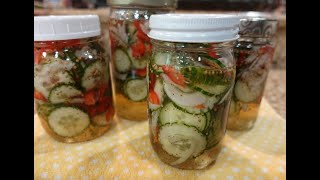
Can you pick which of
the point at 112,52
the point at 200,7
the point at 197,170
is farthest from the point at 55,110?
the point at 200,7

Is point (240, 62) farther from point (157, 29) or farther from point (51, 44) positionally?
point (51, 44)

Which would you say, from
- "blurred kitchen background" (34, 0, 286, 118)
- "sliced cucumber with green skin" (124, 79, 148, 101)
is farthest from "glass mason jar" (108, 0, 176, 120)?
"blurred kitchen background" (34, 0, 286, 118)

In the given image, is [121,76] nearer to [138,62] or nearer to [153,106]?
[138,62]

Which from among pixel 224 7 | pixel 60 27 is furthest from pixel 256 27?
pixel 224 7

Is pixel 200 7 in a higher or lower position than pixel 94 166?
higher

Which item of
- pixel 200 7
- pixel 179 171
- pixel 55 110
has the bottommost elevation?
pixel 179 171

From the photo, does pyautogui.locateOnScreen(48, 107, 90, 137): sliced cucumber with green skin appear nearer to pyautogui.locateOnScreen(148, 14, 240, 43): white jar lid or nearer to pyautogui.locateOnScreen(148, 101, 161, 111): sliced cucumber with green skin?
pyautogui.locateOnScreen(148, 101, 161, 111): sliced cucumber with green skin

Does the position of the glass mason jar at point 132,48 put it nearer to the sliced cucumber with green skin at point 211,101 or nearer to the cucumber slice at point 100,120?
the cucumber slice at point 100,120
